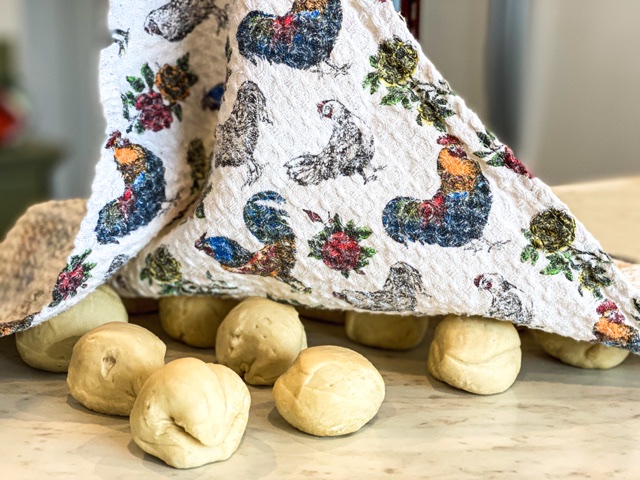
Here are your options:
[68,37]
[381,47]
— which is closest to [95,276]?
[381,47]

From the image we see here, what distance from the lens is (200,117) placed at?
2.29 ft

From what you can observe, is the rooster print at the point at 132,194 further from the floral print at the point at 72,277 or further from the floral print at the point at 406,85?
the floral print at the point at 406,85

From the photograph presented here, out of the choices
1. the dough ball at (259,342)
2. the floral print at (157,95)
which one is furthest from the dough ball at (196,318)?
the floral print at (157,95)

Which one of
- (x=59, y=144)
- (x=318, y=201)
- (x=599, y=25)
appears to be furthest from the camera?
(x=59, y=144)

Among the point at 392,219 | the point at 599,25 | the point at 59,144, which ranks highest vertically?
the point at 599,25

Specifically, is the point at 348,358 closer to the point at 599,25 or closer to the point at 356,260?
the point at 356,260

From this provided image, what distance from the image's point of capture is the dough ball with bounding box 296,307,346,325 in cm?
74

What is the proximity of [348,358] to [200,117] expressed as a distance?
0.27 m

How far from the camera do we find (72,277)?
2.01ft

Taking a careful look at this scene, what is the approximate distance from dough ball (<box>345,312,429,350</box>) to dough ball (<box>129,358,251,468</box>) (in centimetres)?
20

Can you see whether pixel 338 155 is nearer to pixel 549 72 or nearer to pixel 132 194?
pixel 132 194

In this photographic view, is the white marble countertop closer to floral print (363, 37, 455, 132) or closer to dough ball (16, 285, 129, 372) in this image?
dough ball (16, 285, 129, 372)

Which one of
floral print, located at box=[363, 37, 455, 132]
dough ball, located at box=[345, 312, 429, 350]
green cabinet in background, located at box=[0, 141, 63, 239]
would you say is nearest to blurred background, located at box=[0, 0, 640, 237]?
floral print, located at box=[363, 37, 455, 132]

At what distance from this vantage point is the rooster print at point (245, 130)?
0.60 meters
